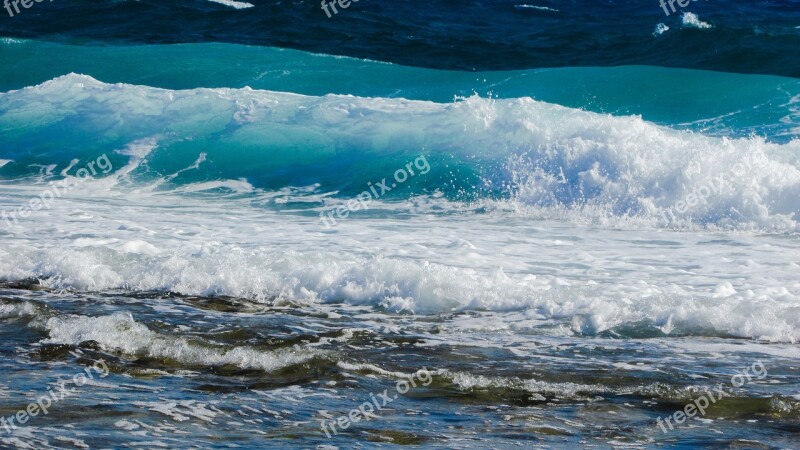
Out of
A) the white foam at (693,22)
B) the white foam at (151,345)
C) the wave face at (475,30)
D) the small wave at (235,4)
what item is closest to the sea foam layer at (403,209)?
the white foam at (151,345)

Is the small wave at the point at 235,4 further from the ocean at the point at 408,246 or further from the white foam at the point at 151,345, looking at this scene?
the white foam at the point at 151,345

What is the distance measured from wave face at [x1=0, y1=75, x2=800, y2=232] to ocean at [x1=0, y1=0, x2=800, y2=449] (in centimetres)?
5

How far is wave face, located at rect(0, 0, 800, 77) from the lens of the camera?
20250 millimetres

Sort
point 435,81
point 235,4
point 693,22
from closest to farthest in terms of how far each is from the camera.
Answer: point 435,81 → point 693,22 → point 235,4

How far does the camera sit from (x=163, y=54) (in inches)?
850

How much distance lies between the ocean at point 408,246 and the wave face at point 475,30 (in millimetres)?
160

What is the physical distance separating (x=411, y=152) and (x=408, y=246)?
15.2ft

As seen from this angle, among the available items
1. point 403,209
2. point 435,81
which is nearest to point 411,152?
point 403,209

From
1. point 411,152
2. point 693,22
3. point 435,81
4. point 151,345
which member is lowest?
point 151,345

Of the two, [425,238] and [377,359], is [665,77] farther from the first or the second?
[377,359]

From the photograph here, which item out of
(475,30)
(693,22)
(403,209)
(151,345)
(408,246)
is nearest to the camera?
(151,345)

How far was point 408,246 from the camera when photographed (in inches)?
353

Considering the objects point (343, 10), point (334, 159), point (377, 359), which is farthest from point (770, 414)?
point (343, 10)

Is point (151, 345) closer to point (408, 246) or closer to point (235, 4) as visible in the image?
point (408, 246)
